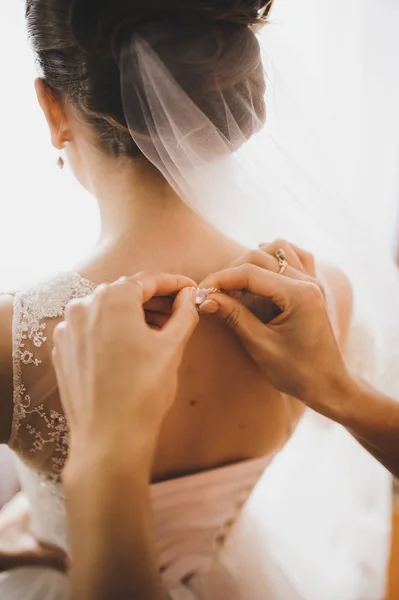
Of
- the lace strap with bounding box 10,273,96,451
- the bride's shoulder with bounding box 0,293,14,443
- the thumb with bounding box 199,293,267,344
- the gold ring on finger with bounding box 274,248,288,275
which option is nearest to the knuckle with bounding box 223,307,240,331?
the thumb with bounding box 199,293,267,344

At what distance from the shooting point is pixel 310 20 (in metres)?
1.67

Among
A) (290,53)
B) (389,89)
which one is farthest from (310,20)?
(290,53)

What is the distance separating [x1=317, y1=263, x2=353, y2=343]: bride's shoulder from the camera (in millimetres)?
886

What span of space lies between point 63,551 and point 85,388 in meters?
0.49

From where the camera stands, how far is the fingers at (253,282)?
70 cm

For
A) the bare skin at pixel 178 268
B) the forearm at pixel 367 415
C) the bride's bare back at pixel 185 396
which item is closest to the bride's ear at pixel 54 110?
the bare skin at pixel 178 268

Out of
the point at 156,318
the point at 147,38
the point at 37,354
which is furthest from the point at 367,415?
the point at 147,38

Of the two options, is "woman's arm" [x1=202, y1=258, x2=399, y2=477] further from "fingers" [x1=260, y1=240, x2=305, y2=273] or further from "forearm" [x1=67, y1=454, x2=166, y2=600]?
"forearm" [x1=67, y1=454, x2=166, y2=600]

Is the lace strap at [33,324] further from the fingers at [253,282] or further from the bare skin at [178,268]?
the fingers at [253,282]

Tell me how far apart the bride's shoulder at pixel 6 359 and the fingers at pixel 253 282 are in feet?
0.99

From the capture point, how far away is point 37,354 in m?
0.71

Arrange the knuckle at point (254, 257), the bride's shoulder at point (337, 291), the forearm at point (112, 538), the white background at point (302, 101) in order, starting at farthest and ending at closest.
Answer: the white background at point (302, 101) < the bride's shoulder at point (337, 291) < the knuckle at point (254, 257) < the forearm at point (112, 538)

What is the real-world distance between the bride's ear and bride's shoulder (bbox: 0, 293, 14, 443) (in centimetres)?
30

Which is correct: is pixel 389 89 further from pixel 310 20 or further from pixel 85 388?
pixel 85 388
